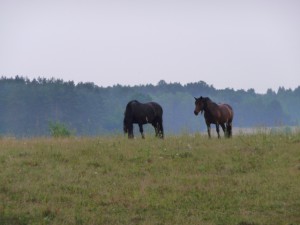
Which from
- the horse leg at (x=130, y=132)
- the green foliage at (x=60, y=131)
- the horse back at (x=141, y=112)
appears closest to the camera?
the horse leg at (x=130, y=132)

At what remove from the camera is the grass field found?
1072 cm

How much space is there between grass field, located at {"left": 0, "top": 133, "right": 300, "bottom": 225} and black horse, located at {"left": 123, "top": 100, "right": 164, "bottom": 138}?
9.46ft

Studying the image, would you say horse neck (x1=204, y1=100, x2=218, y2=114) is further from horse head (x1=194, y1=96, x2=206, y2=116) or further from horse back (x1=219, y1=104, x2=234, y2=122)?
horse back (x1=219, y1=104, x2=234, y2=122)

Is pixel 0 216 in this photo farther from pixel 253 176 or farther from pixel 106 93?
pixel 106 93

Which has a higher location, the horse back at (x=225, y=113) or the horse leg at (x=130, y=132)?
the horse back at (x=225, y=113)

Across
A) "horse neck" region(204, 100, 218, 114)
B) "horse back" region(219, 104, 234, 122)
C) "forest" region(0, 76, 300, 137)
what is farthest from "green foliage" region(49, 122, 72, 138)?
"forest" region(0, 76, 300, 137)

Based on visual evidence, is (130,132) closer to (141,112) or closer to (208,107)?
(141,112)

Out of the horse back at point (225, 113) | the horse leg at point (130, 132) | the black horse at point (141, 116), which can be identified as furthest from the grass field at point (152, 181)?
the horse back at point (225, 113)

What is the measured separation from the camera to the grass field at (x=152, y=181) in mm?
10719

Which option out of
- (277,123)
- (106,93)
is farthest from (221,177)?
(106,93)

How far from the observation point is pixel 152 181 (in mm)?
13695

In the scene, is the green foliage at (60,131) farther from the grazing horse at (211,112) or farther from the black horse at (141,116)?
the grazing horse at (211,112)

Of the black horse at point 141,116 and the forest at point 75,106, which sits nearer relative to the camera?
the black horse at point 141,116

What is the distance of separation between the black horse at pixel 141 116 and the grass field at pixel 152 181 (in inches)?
114
